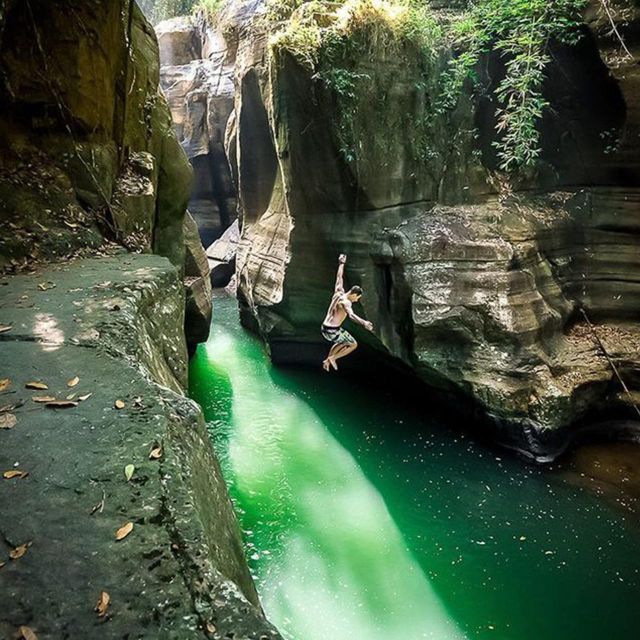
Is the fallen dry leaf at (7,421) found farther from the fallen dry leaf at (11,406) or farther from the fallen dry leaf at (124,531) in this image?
the fallen dry leaf at (124,531)

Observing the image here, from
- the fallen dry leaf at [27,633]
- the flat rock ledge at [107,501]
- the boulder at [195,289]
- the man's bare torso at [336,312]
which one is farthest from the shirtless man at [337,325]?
the fallen dry leaf at [27,633]

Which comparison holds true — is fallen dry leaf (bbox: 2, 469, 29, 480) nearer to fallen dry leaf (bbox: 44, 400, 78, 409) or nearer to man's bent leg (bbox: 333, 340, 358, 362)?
fallen dry leaf (bbox: 44, 400, 78, 409)

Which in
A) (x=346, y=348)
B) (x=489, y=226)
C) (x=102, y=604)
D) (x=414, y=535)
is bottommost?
(x=414, y=535)

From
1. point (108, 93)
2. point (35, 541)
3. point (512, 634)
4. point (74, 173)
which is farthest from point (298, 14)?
point (512, 634)

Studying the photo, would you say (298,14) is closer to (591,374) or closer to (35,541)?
(591,374)

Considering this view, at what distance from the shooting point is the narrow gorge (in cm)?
330

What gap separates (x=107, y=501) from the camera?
183cm

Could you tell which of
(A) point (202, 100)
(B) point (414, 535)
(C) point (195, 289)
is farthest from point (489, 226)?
(A) point (202, 100)

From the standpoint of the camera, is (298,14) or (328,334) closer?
(328,334)

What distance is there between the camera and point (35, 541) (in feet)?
5.39

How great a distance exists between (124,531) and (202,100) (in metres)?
20.2

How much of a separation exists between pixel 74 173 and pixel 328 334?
4.14m

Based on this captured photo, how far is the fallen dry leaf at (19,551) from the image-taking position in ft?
5.19

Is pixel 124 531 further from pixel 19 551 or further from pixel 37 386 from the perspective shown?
pixel 37 386
